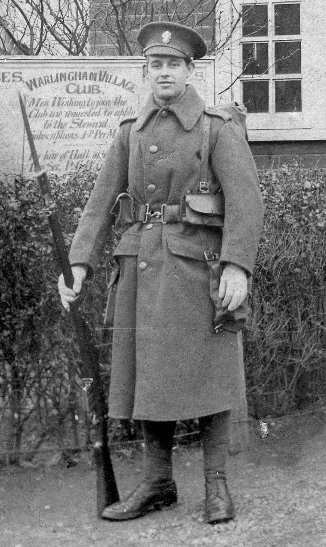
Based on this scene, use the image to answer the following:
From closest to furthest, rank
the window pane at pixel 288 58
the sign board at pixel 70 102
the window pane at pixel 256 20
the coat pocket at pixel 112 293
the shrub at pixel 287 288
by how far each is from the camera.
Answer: the coat pocket at pixel 112 293
the shrub at pixel 287 288
the sign board at pixel 70 102
the window pane at pixel 256 20
the window pane at pixel 288 58

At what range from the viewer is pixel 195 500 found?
12.2 ft

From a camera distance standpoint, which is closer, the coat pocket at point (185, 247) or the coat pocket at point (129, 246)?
the coat pocket at point (185, 247)

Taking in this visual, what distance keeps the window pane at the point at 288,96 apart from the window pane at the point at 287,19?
0.48 meters

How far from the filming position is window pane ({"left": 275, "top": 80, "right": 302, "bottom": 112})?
823 centimetres

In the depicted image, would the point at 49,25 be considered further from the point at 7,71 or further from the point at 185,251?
the point at 185,251

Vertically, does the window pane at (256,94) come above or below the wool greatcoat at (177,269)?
above

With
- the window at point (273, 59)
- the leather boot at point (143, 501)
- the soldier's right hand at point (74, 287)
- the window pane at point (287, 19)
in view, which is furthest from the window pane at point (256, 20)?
the leather boot at point (143, 501)

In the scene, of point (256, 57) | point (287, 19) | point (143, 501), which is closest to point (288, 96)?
point (256, 57)

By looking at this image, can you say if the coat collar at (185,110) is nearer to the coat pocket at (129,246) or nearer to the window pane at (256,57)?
the coat pocket at (129,246)

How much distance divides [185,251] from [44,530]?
1265 millimetres

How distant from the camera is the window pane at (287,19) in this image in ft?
26.9

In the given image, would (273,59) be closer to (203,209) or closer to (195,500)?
(203,209)

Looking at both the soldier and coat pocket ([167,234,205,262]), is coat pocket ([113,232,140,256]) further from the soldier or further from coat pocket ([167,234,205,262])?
coat pocket ([167,234,205,262])

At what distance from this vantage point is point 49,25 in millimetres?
7016
